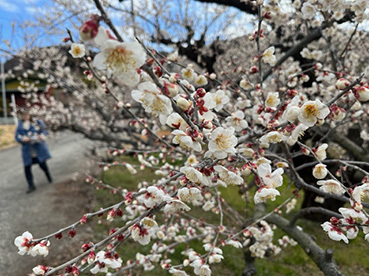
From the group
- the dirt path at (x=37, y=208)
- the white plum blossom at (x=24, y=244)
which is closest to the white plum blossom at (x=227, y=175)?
the white plum blossom at (x=24, y=244)

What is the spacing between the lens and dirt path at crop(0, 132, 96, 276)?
352 centimetres

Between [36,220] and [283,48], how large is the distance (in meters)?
5.84

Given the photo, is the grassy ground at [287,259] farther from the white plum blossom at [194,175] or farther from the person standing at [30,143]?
the person standing at [30,143]

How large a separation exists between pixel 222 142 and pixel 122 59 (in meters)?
0.50

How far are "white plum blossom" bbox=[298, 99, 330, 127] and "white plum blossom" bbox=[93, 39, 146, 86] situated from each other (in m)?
0.71

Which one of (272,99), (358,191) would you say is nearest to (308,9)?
(272,99)

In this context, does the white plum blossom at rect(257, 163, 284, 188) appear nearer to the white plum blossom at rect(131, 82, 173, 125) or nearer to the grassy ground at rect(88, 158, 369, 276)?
the white plum blossom at rect(131, 82, 173, 125)

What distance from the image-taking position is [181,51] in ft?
21.4

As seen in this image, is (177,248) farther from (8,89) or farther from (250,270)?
(8,89)

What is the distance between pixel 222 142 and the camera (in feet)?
3.49

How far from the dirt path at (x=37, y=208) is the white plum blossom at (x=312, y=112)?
12.0 feet

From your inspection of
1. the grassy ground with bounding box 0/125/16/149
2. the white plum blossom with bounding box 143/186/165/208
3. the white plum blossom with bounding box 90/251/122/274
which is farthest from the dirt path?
the grassy ground with bounding box 0/125/16/149

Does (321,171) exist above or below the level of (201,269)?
above

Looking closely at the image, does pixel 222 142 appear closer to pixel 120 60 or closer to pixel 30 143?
pixel 120 60
